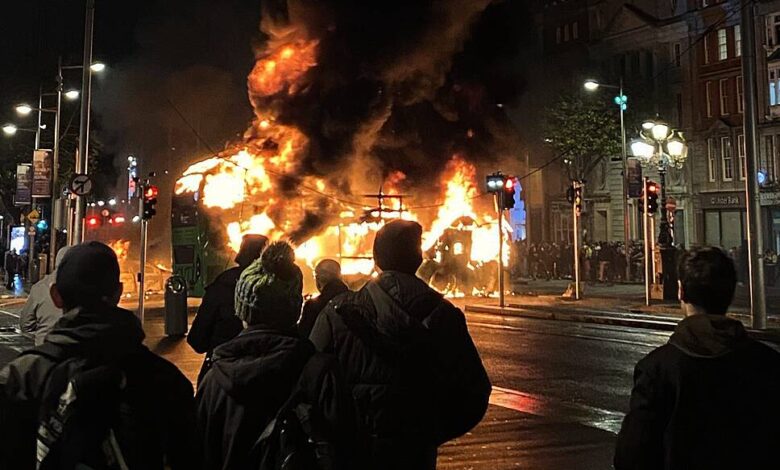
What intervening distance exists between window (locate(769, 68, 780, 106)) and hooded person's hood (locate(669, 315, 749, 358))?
40.6 m

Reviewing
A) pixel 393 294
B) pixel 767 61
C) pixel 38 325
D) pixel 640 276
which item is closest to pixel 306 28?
pixel 640 276

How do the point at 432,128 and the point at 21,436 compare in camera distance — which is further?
the point at 432,128

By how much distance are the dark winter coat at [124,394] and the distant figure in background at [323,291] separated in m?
3.09

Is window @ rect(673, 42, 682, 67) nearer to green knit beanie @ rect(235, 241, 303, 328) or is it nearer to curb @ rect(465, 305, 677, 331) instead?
curb @ rect(465, 305, 677, 331)

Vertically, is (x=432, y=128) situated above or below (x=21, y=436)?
above

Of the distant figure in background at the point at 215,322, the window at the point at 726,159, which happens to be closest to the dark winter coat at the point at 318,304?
the distant figure in background at the point at 215,322

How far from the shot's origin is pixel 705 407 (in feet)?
8.70

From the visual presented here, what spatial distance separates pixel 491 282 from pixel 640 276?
8.64m

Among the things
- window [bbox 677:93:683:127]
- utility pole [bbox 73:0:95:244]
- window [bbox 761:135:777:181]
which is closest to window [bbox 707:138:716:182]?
window [bbox 677:93:683:127]

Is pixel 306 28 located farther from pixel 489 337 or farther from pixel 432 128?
pixel 489 337

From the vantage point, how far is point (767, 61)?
3888 centimetres

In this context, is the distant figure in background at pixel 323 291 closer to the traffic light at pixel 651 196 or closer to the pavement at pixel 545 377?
the pavement at pixel 545 377

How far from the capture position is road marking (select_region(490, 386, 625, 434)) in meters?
7.95

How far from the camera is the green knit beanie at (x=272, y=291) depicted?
3012 millimetres
